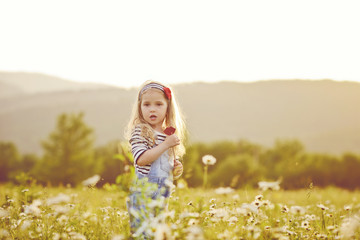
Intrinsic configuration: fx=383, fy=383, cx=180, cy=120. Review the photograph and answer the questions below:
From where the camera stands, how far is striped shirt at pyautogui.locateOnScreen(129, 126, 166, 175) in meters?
3.50

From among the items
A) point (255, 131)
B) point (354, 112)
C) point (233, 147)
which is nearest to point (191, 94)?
point (255, 131)

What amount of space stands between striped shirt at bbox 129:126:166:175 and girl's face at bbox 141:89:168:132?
0.14 m

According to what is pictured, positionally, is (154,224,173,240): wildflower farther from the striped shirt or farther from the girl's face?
the girl's face

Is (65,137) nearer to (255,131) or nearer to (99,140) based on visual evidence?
(99,140)

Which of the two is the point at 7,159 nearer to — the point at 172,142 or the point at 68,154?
the point at 68,154

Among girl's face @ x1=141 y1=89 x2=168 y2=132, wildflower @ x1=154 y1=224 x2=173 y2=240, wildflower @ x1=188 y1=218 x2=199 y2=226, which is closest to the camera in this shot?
wildflower @ x1=154 y1=224 x2=173 y2=240

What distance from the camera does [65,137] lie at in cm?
4019

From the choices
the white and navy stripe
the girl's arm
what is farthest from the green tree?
the girl's arm

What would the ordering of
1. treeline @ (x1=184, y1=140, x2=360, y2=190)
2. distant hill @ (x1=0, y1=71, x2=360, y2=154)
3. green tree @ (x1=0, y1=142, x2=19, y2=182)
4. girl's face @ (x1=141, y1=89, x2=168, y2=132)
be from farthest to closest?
distant hill @ (x1=0, y1=71, x2=360, y2=154) < green tree @ (x1=0, y1=142, x2=19, y2=182) < treeline @ (x1=184, y1=140, x2=360, y2=190) < girl's face @ (x1=141, y1=89, x2=168, y2=132)

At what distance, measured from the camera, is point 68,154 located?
39375mm

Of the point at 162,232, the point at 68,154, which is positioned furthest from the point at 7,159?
the point at 162,232

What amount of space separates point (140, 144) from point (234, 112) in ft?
420

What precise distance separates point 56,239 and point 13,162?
47.8m

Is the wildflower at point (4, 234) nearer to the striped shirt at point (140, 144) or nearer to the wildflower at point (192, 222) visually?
the striped shirt at point (140, 144)
